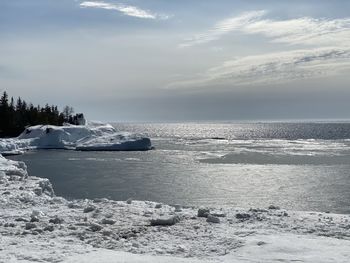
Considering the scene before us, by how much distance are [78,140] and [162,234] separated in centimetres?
7090

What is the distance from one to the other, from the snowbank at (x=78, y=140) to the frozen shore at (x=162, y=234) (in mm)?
55347

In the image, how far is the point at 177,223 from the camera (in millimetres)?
13641

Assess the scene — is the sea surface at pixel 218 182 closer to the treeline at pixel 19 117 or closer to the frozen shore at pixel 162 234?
the frozen shore at pixel 162 234

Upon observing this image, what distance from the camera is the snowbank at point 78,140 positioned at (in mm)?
73125

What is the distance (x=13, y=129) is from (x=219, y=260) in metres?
94.1

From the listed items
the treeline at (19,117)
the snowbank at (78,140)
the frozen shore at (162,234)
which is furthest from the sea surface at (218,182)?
the treeline at (19,117)

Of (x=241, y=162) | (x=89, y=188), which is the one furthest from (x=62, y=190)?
(x=241, y=162)

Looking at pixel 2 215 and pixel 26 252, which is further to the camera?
pixel 2 215

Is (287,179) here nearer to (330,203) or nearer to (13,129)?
(330,203)

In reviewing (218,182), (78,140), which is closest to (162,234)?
(218,182)

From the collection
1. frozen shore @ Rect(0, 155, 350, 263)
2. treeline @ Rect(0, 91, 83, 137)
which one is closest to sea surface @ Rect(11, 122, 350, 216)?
frozen shore @ Rect(0, 155, 350, 263)

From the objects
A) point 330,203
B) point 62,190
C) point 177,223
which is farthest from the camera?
point 62,190

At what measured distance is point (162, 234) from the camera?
12.4 m

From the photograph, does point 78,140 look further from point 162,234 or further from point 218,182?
point 162,234
